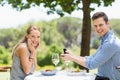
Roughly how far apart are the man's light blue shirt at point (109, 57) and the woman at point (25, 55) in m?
1.04

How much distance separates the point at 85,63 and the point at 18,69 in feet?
3.58

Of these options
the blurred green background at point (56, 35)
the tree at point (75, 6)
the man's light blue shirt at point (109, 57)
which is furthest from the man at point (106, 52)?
the blurred green background at point (56, 35)

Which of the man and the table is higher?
the man

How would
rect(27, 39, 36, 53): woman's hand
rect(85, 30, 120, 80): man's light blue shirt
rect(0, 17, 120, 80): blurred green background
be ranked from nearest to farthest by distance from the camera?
rect(85, 30, 120, 80): man's light blue shirt → rect(27, 39, 36, 53): woman's hand → rect(0, 17, 120, 80): blurred green background

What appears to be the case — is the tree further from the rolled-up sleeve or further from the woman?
the rolled-up sleeve

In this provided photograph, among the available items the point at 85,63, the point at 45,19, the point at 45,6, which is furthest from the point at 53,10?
the point at 45,19

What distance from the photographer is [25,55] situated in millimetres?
4375

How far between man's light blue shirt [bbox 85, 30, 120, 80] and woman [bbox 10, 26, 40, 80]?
40.8 inches

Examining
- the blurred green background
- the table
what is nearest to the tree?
the table

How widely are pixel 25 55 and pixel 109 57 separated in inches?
49.0

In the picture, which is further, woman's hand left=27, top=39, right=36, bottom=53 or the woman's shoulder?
woman's hand left=27, top=39, right=36, bottom=53

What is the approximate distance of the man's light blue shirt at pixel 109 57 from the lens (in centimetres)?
355

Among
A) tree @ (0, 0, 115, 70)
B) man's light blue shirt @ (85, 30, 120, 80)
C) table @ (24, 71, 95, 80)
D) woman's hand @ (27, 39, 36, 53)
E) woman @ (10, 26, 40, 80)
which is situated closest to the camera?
man's light blue shirt @ (85, 30, 120, 80)

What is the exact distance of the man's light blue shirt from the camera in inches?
140
